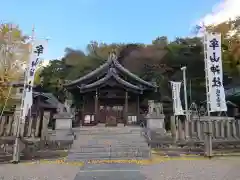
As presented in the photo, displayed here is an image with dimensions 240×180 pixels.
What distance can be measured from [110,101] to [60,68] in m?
26.0

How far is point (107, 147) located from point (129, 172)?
5802 millimetres

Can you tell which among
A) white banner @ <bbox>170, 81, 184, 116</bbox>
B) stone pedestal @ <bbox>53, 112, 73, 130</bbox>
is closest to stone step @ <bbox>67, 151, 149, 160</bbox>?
stone pedestal @ <bbox>53, 112, 73, 130</bbox>

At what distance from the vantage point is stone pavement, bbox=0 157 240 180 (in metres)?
7.65

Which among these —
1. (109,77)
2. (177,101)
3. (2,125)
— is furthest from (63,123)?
(177,101)

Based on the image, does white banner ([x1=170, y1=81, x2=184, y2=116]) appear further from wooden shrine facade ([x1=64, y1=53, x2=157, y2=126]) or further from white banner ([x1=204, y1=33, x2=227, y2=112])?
white banner ([x1=204, y1=33, x2=227, y2=112])

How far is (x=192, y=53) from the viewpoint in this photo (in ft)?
156

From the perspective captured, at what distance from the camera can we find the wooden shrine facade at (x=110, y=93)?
2791 centimetres

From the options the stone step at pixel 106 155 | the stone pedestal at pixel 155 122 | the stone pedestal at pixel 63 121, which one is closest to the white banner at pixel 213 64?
the stone step at pixel 106 155

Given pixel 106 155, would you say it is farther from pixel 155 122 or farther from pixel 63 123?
pixel 155 122

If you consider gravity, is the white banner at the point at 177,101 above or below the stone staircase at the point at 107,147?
above

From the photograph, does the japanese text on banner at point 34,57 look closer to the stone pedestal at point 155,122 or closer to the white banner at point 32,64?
the white banner at point 32,64

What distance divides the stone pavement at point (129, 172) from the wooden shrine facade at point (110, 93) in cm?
1773

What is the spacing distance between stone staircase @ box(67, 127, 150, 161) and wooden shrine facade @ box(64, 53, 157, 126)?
9.15 m

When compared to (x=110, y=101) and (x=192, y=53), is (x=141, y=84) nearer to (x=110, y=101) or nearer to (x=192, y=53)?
(x=110, y=101)
